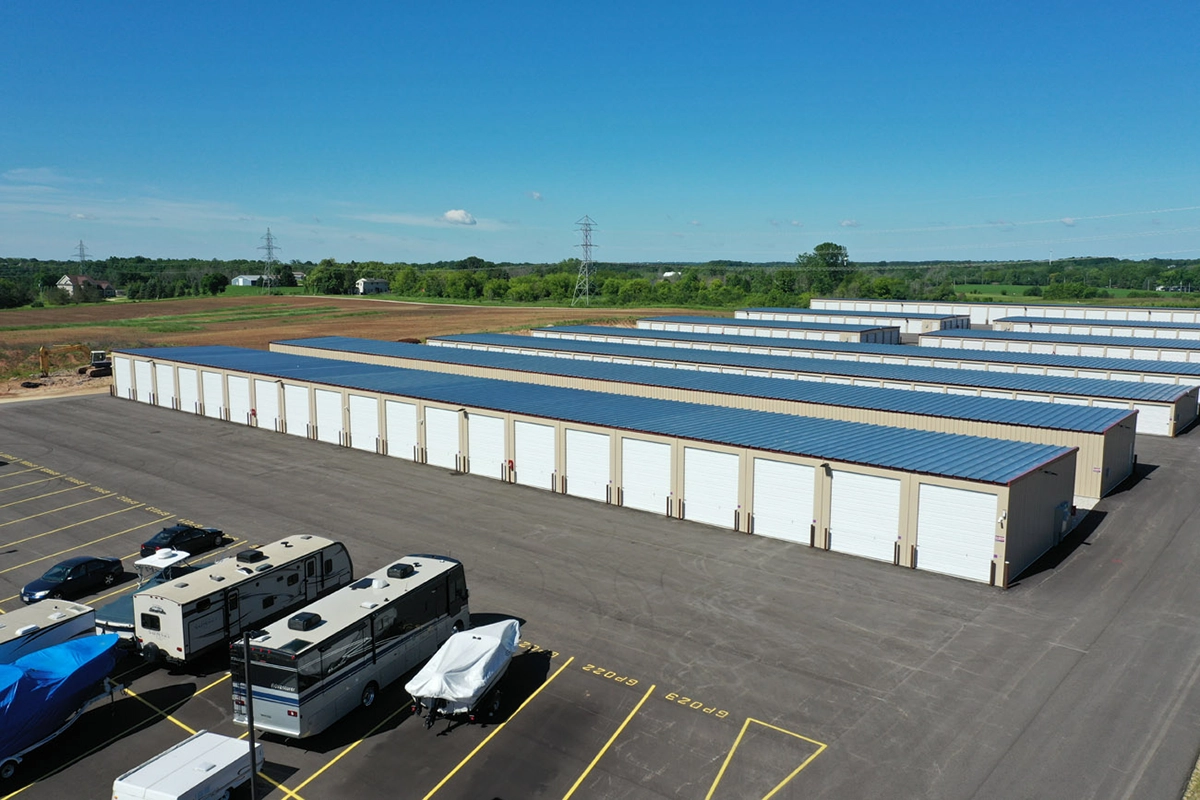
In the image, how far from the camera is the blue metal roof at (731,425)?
33.1 metres

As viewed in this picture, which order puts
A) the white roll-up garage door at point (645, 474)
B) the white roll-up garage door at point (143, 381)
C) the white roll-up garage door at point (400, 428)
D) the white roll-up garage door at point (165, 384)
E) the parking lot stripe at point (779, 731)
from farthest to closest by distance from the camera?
the white roll-up garage door at point (143, 381)
the white roll-up garage door at point (165, 384)
the white roll-up garage door at point (400, 428)
the white roll-up garage door at point (645, 474)
the parking lot stripe at point (779, 731)

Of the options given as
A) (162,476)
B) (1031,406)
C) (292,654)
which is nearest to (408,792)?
(292,654)

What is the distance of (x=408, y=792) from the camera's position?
17.7m

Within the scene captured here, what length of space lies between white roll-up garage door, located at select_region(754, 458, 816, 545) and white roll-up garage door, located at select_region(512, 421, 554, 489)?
1202cm

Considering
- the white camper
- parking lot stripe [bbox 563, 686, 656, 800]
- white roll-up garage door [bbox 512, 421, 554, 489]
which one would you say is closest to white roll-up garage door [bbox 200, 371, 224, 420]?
white roll-up garage door [bbox 512, 421, 554, 489]

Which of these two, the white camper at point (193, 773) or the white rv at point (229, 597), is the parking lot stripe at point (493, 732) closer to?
the white camper at point (193, 773)

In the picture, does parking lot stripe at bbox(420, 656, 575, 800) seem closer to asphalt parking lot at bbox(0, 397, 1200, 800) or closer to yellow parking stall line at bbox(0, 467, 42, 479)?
asphalt parking lot at bbox(0, 397, 1200, 800)

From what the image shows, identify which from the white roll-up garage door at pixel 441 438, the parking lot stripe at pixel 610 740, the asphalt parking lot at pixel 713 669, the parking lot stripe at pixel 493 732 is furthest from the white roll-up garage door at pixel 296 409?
the parking lot stripe at pixel 610 740

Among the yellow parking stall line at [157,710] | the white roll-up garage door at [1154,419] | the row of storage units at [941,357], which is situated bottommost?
the yellow parking stall line at [157,710]

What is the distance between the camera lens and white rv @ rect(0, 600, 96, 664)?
833 inches

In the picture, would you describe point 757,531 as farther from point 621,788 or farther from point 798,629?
point 621,788

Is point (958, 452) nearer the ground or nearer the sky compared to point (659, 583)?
nearer the sky

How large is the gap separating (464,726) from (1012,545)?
21.1 m

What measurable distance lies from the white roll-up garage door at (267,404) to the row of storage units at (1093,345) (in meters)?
66.3
